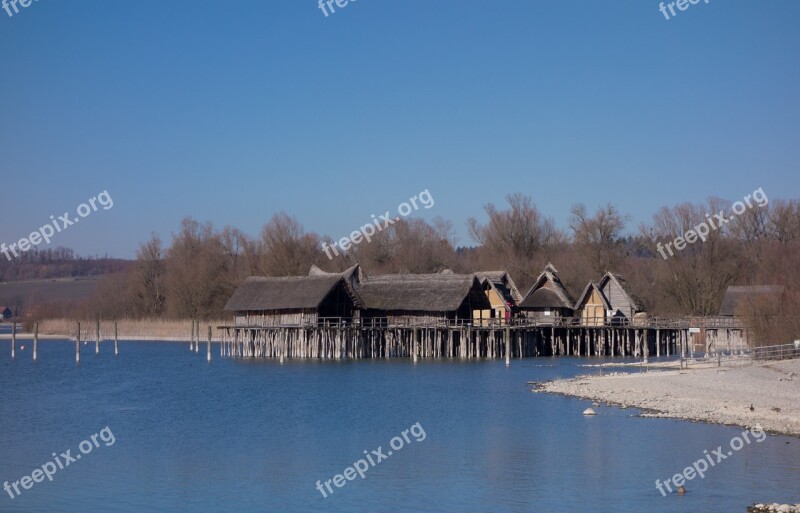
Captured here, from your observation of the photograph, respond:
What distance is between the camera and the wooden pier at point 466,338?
55.0m

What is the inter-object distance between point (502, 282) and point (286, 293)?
52.5ft

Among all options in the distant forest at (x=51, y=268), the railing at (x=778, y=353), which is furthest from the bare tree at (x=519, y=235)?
the distant forest at (x=51, y=268)

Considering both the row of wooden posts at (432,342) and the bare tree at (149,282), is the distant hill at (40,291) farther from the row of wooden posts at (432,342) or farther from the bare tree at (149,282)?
the row of wooden posts at (432,342)

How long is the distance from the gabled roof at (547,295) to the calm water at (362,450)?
22184mm

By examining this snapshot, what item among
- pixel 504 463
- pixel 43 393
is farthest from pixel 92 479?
pixel 43 393

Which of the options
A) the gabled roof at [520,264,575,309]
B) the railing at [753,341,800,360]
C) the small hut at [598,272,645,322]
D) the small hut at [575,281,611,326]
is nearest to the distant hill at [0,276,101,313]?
the gabled roof at [520,264,575,309]

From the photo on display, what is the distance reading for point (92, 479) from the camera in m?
21.5

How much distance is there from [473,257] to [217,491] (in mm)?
75983

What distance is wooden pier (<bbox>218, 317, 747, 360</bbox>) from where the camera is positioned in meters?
55.0

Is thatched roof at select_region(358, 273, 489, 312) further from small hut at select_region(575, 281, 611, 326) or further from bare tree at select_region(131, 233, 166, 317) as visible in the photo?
bare tree at select_region(131, 233, 166, 317)

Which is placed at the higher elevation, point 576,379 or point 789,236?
point 789,236

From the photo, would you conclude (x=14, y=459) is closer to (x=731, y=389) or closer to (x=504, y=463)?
(x=504, y=463)

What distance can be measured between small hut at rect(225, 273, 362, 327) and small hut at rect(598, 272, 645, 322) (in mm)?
16886

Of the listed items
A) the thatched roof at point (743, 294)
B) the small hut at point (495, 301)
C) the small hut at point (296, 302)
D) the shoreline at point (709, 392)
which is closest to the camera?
the shoreline at point (709, 392)
